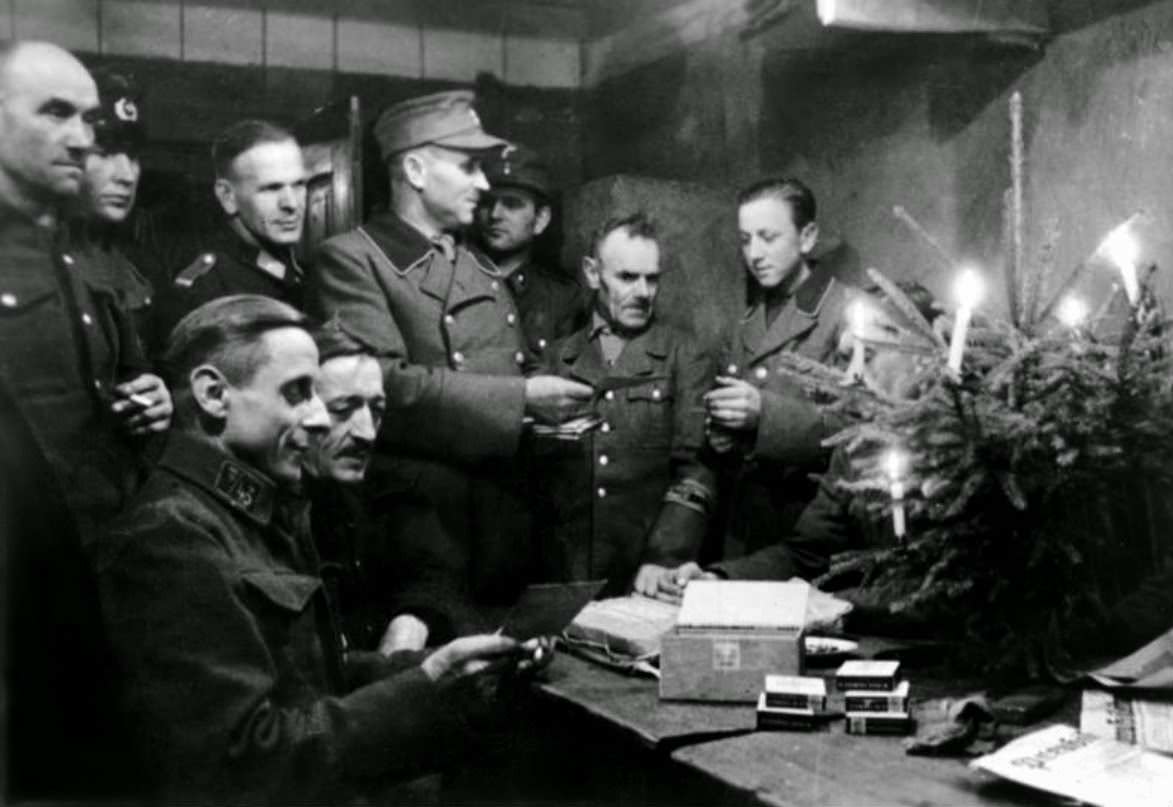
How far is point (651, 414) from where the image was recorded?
3016 mm

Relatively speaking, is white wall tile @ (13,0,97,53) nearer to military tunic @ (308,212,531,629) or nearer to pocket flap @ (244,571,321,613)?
military tunic @ (308,212,531,629)

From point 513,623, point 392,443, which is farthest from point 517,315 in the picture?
point 513,623

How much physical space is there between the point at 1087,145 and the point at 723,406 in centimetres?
124

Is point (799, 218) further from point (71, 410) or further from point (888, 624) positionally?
point (71, 410)

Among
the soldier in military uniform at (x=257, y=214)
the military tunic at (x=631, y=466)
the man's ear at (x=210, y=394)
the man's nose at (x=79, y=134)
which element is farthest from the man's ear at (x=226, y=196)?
the military tunic at (x=631, y=466)

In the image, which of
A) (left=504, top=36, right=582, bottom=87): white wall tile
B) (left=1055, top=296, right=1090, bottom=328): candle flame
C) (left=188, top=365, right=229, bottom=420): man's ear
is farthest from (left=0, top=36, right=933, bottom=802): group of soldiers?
(left=1055, top=296, right=1090, bottom=328): candle flame

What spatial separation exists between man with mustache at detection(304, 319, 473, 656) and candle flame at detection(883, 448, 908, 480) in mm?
923

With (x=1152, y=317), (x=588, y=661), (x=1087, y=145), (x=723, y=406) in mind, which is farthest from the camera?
(x=1087, y=145)

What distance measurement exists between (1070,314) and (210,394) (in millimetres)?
1677

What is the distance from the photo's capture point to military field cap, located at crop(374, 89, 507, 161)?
261 centimetres

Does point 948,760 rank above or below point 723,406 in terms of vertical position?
below

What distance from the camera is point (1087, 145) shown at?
135 inches

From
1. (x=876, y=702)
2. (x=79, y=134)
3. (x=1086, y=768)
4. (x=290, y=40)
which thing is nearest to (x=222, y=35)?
(x=290, y=40)

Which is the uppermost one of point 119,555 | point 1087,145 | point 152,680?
point 1087,145
